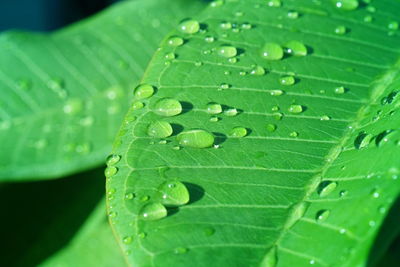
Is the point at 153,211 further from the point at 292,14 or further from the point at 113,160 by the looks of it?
the point at 292,14

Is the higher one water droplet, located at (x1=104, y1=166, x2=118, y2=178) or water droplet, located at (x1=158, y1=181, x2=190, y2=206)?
water droplet, located at (x1=158, y1=181, x2=190, y2=206)

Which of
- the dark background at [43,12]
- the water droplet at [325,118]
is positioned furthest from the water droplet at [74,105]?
the dark background at [43,12]

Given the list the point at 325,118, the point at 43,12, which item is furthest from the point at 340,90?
the point at 43,12

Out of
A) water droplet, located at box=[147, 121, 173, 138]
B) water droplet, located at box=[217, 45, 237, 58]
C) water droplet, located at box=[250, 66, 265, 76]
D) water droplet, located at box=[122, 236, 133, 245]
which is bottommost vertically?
water droplet, located at box=[122, 236, 133, 245]

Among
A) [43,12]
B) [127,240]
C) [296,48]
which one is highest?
[296,48]

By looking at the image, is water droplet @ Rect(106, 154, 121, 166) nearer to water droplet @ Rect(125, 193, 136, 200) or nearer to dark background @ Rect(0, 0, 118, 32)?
water droplet @ Rect(125, 193, 136, 200)

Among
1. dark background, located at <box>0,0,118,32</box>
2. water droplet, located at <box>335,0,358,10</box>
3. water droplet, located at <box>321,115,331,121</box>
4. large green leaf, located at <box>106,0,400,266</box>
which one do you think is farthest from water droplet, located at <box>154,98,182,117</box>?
dark background, located at <box>0,0,118,32</box>
